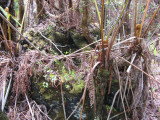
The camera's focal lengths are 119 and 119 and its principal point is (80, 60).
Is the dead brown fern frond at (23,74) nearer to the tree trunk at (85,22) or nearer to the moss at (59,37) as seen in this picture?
the moss at (59,37)

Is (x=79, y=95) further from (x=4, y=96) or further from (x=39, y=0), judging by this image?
(x=39, y=0)

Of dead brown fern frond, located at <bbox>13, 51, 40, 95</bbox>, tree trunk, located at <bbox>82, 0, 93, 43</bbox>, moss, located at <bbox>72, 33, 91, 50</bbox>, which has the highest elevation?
tree trunk, located at <bbox>82, 0, 93, 43</bbox>

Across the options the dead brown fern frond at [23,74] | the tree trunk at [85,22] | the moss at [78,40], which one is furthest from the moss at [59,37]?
the dead brown fern frond at [23,74]

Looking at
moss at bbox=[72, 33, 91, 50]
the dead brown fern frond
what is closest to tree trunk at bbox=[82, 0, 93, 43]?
moss at bbox=[72, 33, 91, 50]

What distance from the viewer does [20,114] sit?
2012 millimetres

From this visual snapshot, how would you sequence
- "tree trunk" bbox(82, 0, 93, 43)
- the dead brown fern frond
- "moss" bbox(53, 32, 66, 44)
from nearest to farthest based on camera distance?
the dead brown fern frond < "tree trunk" bbox(82, 0, 93, 43) < "moss" bbox(53, 32, 66, 44)

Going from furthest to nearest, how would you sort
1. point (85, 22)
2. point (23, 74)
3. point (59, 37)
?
point (59, 37), point (85, 22), point (23, 74)

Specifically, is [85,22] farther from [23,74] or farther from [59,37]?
[23,74]

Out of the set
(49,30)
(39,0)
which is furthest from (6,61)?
(39,0)

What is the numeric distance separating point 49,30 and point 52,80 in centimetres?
147

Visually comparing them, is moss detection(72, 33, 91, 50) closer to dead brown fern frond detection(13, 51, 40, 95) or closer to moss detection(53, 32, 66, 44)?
A: moss detection(53, 32, 66, 44)

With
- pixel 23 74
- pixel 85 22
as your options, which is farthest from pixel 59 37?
pixel 23 74

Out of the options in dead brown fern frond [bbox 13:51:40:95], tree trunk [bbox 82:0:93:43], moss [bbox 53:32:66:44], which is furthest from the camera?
moss [bbox 53:32:66:44]

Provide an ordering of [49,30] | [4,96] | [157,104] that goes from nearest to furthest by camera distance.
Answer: [4,96], [157,104], [49,30]
